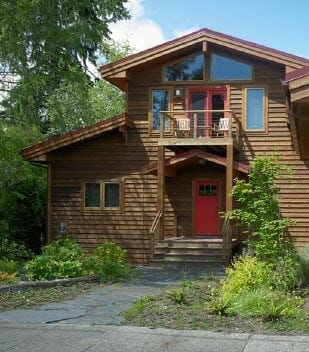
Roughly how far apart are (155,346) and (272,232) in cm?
503

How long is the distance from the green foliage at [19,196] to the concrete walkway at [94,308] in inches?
318

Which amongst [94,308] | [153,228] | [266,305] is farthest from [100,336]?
[153,228]

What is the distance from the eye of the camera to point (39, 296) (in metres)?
11.0

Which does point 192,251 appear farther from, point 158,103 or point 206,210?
point 158,103

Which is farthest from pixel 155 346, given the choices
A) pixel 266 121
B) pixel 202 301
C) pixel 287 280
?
pixel 266 121

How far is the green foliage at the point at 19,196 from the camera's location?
65.4ft

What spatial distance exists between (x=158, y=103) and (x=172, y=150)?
1755 millimetres

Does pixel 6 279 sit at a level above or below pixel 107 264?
below

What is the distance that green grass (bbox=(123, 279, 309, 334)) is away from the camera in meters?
7.88

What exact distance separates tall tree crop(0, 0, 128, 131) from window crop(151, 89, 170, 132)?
12.4ft

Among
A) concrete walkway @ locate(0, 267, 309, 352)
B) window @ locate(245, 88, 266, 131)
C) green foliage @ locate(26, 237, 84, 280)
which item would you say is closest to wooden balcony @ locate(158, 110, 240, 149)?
window @ locate(245, 88, 266, 131)

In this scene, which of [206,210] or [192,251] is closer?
[192,251]

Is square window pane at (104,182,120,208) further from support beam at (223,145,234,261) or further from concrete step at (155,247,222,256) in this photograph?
support beam at (223,145,234,261)

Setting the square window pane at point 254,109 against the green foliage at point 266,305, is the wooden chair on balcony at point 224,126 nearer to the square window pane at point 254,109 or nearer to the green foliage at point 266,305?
the square window pane at point 254,109
